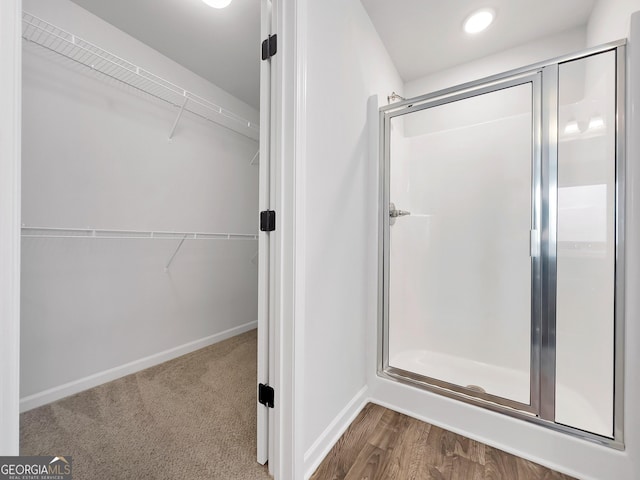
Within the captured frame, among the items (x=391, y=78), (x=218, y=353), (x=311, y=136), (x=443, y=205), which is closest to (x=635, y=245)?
(x=443, y=205)

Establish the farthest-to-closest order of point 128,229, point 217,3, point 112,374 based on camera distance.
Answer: point 128,229 < point 112,374 < point 217,3

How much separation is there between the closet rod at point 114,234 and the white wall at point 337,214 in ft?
4.48

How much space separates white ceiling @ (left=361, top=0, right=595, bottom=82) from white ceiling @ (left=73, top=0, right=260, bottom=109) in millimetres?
839

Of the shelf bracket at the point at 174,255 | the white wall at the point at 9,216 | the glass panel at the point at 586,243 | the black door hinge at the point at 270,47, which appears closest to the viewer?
the white wall at the point at 9,216

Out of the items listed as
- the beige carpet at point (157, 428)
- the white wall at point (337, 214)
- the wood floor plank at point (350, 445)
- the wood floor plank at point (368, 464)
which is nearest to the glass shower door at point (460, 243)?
the white wall at point (337, 214)

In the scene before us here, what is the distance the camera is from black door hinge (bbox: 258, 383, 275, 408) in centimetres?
114

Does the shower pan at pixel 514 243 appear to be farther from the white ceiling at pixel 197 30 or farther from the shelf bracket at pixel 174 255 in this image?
the shelf bracket at pixel 174 255

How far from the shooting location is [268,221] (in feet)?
3.70

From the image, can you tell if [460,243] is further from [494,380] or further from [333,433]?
[333,433]

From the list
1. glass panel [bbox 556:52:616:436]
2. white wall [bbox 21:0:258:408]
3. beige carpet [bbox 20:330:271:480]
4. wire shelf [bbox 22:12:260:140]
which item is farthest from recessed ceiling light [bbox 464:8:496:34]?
beige carpet [bbox 20:330:271:480]

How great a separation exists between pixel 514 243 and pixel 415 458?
1489mm

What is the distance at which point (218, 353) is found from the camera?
2.34 meters

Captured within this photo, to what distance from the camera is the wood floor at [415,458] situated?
3.82 feet

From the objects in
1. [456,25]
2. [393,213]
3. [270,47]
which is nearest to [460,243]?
[393,213]
